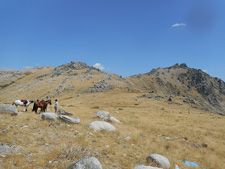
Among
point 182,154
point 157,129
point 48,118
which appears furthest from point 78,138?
point 157,129

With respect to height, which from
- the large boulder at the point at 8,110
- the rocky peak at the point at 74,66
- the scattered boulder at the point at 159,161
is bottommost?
the scattered boulder at the point at 159,161

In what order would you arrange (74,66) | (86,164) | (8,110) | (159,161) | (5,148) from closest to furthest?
(86,164) < (5,148) < (159,161) < (8,110) < (74,66)

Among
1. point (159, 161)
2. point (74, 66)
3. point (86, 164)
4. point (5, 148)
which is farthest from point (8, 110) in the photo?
point (74, 66)

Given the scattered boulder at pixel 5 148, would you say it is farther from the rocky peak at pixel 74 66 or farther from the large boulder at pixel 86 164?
the rocky peak at pixel 74 66

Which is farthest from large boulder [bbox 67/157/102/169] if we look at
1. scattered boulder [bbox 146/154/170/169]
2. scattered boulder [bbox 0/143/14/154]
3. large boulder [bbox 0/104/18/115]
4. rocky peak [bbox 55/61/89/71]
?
rocky peak [bbox 55/61/89/71]

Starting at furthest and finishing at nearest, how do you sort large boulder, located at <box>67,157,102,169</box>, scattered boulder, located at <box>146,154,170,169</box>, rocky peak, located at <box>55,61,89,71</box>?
rocky peak, located at <box>55,61,89,71</box>
scattered boulder, located at <box>146,154,170,169</box>
large boulder, located at <box>67,157,102,169</box>

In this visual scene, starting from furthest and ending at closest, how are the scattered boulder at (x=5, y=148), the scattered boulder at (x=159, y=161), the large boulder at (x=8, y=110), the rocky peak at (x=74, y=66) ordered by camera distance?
the rocky peak at (x=74, y=66) → the large boulder at (x=8, y=110) → the scattered boulder at (x=159, y=161) → the scattered boulder at (x=5, y=148)

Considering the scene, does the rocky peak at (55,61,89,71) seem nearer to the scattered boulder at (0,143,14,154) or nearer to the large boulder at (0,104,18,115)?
the large boulder at (0,104,18,115)

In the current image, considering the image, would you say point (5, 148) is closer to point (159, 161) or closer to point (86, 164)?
point (86, 164)

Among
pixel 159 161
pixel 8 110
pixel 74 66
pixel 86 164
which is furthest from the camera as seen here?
pixel 74 66

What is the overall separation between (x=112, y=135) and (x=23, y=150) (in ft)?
26.1

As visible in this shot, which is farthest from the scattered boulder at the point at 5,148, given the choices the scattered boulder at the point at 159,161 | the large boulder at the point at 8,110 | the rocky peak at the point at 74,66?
the rocky peak at the point at 74,66

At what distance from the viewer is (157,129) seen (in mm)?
21641

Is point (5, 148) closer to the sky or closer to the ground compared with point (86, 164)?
closer to the ground
